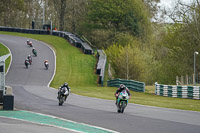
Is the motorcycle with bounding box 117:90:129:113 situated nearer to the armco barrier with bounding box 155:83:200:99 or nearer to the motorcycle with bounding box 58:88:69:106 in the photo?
the motorcycle with bounding box 58:88:69:106

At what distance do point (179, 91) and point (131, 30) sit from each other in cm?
4766

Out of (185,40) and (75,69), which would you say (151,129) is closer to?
(75,69)

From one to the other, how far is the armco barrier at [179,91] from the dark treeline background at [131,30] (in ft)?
45.8

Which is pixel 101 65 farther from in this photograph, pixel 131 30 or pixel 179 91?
pixel 131 30

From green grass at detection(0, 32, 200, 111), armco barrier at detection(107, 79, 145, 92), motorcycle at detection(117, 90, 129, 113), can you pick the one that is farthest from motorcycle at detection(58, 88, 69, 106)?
armco barrier at detection(107, 79, 145, 92)

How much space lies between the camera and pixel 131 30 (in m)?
77.7

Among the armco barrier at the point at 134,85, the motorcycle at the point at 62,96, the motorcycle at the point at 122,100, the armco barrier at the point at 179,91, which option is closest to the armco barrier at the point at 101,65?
the armco barrier at the point at 134,85

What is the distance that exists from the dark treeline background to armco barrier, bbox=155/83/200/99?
14.0m

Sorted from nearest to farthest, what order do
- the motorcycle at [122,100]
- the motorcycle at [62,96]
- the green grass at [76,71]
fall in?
the motorcycle at [122,100] < the motorcycle at [62,96] < the green grass at [76,71]

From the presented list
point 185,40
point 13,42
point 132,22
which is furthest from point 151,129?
point 132,22

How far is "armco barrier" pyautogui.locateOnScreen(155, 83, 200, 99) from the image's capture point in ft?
96.8

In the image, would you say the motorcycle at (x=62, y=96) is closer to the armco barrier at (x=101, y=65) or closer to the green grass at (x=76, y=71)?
the green grass at (x=76, y=71)

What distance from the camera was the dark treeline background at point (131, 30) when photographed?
51094 millimetres

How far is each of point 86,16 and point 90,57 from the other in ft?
94.4
